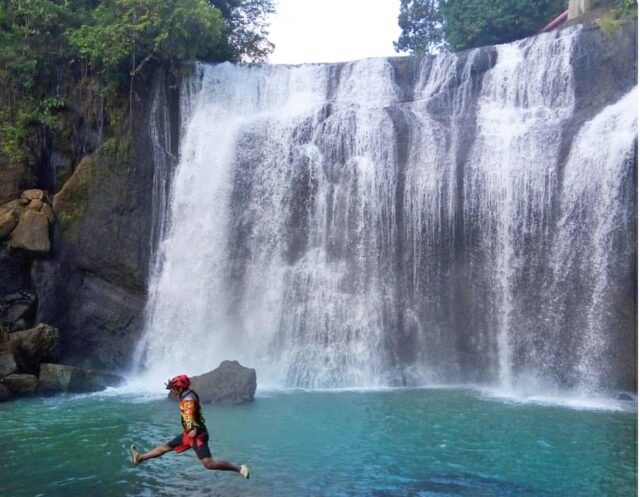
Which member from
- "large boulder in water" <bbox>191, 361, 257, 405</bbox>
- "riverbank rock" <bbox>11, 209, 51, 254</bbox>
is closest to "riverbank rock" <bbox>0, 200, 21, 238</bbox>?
"riverbank rock" <bbox>11, 209, 51, 254</bbox>

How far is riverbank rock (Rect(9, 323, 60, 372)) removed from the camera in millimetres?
18188

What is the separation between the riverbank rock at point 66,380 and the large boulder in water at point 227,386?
126 inches

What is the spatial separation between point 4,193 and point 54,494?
14303mm

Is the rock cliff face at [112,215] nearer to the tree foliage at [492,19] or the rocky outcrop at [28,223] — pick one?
the rocky outcrop at [28,223]

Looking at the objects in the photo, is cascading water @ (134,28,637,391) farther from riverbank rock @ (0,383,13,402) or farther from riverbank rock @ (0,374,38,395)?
riverbank rock @ (0,383,13,402)

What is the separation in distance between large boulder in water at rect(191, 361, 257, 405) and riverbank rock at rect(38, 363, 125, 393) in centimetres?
319

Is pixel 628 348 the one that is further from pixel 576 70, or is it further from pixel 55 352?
pixel 55 352

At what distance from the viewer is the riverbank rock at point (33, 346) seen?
18188 millimetres

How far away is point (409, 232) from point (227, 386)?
741cm

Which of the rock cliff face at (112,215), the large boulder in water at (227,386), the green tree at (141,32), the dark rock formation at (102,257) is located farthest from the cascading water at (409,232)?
the large boulder in water at (227,386)

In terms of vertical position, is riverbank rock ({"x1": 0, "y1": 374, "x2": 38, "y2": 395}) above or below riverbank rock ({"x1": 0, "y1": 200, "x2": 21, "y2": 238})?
below

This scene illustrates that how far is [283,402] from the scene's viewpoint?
1630 cm

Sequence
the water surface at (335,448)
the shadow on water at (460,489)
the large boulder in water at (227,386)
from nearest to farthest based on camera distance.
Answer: the shadow on water at (460,489) → the water surface at (335,448) → the large boulder in water at (227,386)

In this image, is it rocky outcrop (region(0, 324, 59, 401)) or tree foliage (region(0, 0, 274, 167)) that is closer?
rocky outcrop (region(0, 324, 59, 401))
